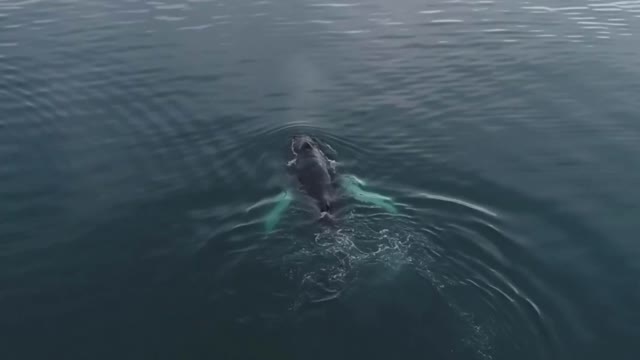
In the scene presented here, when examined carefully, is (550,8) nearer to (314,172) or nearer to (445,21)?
(445,21)

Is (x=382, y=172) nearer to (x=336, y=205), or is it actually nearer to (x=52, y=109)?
(x=336, y=205)

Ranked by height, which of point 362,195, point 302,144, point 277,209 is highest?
point 302,144

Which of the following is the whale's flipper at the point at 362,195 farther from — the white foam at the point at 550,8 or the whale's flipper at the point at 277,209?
the white foam at the point at 550,8

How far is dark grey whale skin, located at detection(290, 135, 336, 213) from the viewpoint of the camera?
29517 mm

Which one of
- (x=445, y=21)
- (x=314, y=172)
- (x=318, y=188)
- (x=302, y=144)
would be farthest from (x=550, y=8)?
(x=318, y=188)

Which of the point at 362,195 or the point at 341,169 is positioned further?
the point at 341,169

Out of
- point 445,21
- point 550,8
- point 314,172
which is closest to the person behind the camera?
point 314,172

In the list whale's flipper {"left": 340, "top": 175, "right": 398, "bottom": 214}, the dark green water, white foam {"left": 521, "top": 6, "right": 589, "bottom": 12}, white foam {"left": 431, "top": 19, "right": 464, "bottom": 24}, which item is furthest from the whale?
white foam {"left": 521, "top": 6, "right": 589, "bottom": 12}

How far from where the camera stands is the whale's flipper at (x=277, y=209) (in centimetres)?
2778

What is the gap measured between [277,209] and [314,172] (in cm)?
318

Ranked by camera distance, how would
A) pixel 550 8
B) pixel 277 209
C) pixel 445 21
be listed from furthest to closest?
pixel 550 8
pixel 445 21
pixel 277 209

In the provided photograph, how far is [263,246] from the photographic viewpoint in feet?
87.2

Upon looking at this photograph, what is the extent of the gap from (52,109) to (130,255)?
1597 cm

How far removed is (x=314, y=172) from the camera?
1229 inches
